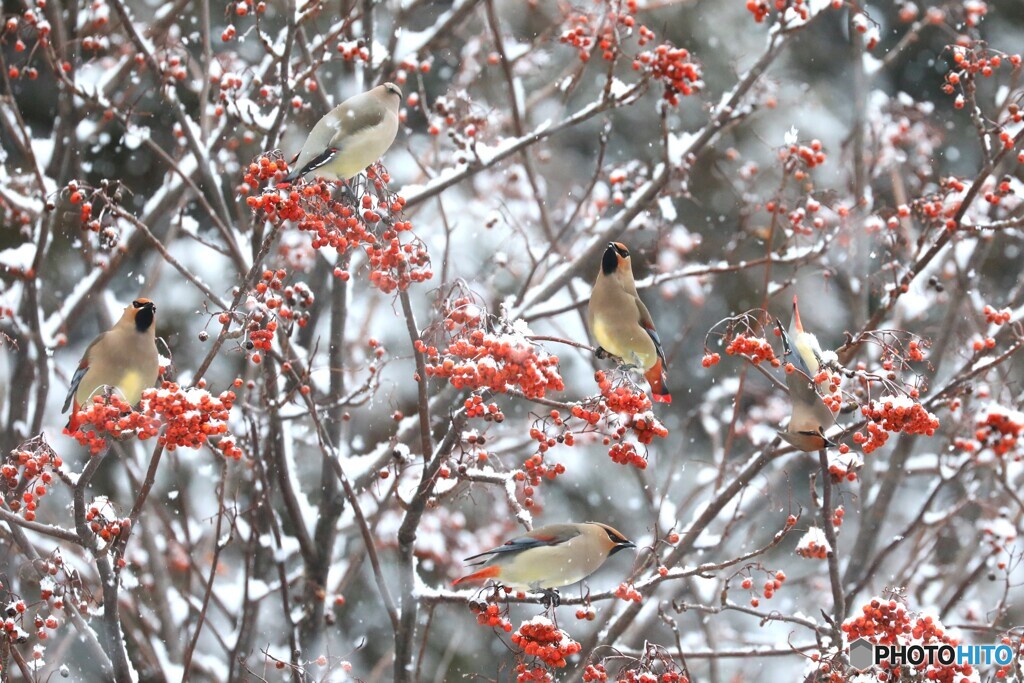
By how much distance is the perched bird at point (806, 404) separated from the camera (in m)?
3.25

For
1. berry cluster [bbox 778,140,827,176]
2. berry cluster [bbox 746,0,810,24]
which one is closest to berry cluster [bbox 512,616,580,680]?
berry cluster [bbox 778,140,827,176]

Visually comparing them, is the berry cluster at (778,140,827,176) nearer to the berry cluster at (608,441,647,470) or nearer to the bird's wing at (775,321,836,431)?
the bird's wing at (775,321,836,431)

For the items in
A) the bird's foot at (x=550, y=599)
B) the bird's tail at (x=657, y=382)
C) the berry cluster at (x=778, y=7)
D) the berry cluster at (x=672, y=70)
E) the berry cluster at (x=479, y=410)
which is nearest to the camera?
the berry cluster at (x=479, y=410)

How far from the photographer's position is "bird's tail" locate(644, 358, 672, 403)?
11.9 ft

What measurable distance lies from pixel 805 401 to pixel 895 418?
50 centimetres

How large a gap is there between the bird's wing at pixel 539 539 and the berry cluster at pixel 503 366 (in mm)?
545

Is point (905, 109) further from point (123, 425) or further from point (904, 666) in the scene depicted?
point (123, 425)

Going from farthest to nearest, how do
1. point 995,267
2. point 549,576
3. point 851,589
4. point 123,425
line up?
point 995,267 → point 851,589 → point 549,576 → point 123,425

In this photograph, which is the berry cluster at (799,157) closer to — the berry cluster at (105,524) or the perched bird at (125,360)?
the perched bird at (125,360)

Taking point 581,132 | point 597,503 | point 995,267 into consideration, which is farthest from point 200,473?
point 995,267

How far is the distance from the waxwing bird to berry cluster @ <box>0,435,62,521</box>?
1.20m

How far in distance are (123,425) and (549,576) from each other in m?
1.34

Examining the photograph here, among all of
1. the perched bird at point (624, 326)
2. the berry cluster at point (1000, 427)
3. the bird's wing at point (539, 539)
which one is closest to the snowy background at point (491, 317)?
the berry cluster at point (1000, 427)

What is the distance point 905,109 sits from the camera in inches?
233
